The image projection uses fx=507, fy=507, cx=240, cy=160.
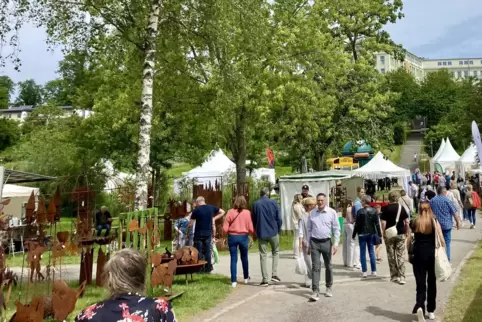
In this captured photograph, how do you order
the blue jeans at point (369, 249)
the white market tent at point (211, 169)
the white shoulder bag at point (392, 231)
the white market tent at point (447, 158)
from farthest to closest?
the white market tent at point (447, 158)
the white market tent at point (211, 169)
the blue jeans at point (369, 249)
the white shoulder bag at point (392, 231)

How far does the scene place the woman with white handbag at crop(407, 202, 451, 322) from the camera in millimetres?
7289

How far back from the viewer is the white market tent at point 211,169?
29.1 metres

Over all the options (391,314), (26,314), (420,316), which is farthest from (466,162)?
(26,314)

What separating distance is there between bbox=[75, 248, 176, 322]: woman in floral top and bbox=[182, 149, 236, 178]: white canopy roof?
26.0 metres

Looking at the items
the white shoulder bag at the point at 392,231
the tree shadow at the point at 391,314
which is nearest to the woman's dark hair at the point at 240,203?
the white shoulder bag at the point at 392,231

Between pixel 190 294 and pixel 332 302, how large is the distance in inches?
103

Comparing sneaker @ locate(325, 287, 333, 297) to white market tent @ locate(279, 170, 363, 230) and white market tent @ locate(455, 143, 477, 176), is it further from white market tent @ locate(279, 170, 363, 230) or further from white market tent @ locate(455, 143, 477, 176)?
white market tent @ locate(455, 143, 477, 176)

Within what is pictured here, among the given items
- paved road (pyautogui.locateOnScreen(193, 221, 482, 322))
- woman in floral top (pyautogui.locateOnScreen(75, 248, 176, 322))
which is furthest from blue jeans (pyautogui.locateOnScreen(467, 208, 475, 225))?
woman in floral top (pyautogui.locateOnScreen(75, 248, 176, 322))

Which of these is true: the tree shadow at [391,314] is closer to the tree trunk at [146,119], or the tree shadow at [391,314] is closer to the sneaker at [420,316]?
the sneaker at [420,316]

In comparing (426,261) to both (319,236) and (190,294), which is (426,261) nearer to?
(319,236)

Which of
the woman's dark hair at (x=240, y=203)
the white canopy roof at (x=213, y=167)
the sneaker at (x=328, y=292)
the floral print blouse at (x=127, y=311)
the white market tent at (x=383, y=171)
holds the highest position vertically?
the white canopy roof at (x=213, y=167)

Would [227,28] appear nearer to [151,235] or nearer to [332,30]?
[151,235]

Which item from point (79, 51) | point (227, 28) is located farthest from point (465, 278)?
point (79, 51)

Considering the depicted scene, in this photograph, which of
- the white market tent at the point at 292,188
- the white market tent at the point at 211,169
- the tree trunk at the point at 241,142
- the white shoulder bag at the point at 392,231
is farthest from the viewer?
the white market tent at the point at 211,169
